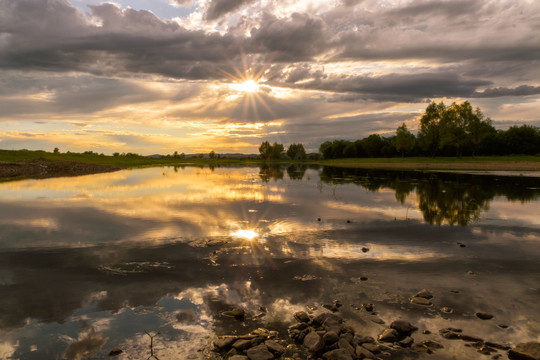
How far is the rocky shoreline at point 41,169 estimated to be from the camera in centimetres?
5602

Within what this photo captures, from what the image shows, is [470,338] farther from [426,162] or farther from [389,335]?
[426,162]

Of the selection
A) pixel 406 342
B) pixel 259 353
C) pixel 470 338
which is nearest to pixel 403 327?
pixel 406 342

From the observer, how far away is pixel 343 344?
7922 millimetres

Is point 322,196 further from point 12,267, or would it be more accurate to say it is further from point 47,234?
point 12,267

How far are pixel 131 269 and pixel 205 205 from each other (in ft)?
48.4

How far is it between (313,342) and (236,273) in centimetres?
520

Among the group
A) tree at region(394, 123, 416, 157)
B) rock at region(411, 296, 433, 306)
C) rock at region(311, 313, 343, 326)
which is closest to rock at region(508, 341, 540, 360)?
rock at region(411, 296, 433, 306)

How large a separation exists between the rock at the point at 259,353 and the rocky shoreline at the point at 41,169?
2331 inches

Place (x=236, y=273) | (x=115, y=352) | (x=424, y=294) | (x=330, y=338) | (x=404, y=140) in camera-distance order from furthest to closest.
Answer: (x=404, y=140) → (x=236, y=273) → (x=424, y=294) → (x=330, y=338) → (x=115, y=352)

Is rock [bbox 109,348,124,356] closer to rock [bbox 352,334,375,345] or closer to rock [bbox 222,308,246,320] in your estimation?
rock [bbox 222,308,246,320]

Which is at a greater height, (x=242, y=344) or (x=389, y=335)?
(x=242, y=344)

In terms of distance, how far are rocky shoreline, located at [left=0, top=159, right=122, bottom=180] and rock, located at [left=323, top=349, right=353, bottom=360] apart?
6031 centimetres

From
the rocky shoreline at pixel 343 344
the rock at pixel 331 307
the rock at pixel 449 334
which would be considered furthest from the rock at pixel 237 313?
the rock at pixel 449 334

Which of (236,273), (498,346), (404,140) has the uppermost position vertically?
(404,140)
